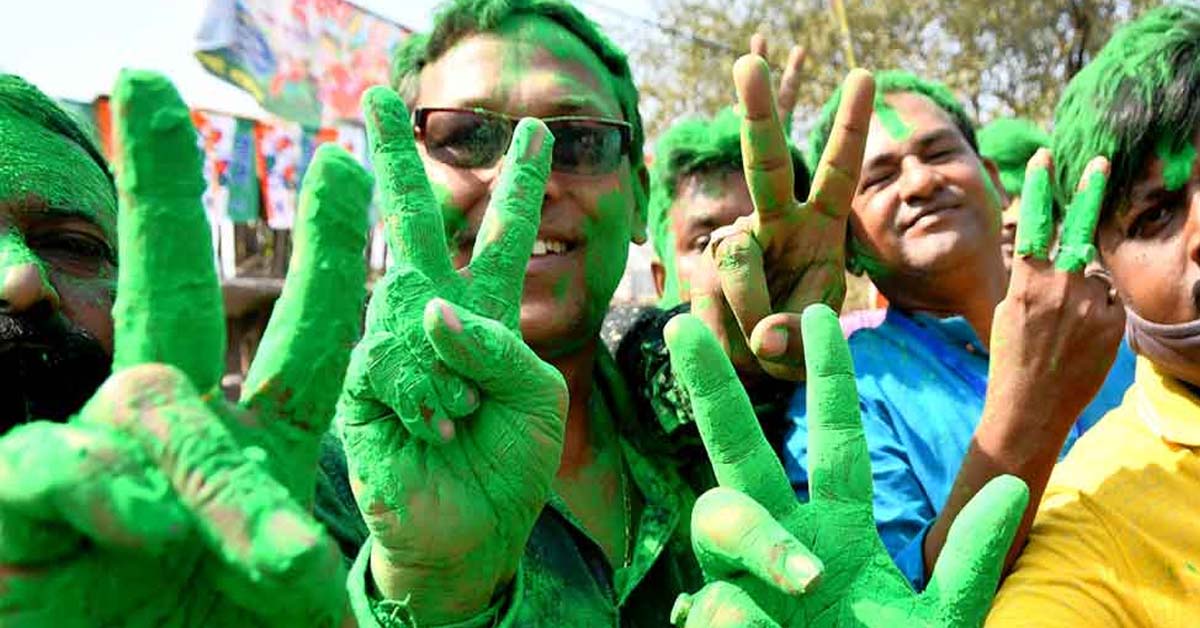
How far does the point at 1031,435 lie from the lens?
1729 mm

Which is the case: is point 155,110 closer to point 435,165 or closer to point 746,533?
point 746,533

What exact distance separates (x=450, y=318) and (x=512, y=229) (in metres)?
0.21

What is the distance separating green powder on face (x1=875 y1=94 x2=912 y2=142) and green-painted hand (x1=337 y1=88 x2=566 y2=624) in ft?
4.87

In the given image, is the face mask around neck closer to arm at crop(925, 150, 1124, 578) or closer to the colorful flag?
arm at crop(925, 150, 1124, 578)

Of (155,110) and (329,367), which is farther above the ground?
(155,110)

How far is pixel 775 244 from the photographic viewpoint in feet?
6.93

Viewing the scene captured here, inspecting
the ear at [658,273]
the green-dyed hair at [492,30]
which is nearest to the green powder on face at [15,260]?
the green-dyed hair at [492,30]

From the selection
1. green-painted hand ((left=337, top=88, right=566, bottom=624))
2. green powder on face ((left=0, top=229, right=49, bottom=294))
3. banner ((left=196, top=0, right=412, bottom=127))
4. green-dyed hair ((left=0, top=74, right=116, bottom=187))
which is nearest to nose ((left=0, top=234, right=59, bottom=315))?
green powder on face ((left=0, top=229, right=49, bottom=294))

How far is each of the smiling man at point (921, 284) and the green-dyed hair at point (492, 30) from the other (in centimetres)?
59

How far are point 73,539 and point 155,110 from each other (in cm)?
37

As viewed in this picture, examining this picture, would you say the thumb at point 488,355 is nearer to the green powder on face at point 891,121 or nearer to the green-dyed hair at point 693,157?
the green powder on face at point 891,121

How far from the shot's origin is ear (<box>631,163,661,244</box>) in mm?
2481

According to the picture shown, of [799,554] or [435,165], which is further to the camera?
[435,165]

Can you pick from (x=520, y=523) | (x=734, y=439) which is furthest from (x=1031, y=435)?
(x=520, y=523)
